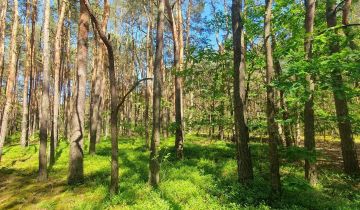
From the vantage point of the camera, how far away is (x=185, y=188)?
34.0 feet

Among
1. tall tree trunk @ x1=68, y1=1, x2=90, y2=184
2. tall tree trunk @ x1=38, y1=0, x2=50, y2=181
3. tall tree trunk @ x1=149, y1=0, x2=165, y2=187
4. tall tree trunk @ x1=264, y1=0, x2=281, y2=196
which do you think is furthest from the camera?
tall tree trunk @ x1=38, y1=0, x2=50, y2=181

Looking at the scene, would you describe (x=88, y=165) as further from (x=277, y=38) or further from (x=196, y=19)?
(x=196, y=19)

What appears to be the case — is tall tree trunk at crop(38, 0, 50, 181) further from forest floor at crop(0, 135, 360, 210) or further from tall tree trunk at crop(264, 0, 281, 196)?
tall tree trunk at crop(264, 0, 281, 196)

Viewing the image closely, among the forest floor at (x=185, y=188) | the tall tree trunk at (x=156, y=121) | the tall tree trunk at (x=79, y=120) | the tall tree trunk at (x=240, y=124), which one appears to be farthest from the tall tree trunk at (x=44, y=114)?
the tall tree trunk at (x=240, y=124)

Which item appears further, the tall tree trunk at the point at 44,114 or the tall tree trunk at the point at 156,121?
the tall tree trunk at the point at 44,114

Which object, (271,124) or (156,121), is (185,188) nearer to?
(156,121)

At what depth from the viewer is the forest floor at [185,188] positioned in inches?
357

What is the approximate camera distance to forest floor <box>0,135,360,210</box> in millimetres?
9078

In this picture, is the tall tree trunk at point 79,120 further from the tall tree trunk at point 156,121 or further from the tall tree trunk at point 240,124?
the tall tree trunk at point 240,124

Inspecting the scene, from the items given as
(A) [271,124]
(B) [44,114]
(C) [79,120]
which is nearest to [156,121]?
(C) [79,120]

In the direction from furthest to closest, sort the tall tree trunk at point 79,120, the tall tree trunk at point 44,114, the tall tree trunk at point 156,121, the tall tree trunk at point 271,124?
the tall tree trunk at point 44,114
the tall tree trunk at point 79,120
the tall tree trunk at point 156,121
the tall tree trunk at point 271,124

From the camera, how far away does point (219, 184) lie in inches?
438

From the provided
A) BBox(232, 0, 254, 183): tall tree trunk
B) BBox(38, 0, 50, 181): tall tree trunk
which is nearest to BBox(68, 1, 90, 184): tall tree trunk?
BBox(38, 0, 50, 181): tall tree trunk

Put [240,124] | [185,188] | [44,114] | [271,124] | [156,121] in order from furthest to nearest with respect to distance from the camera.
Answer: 1. [44,114]
2. [156,121]
3. [240,124]
4. [185,188]
5. [271,124]
